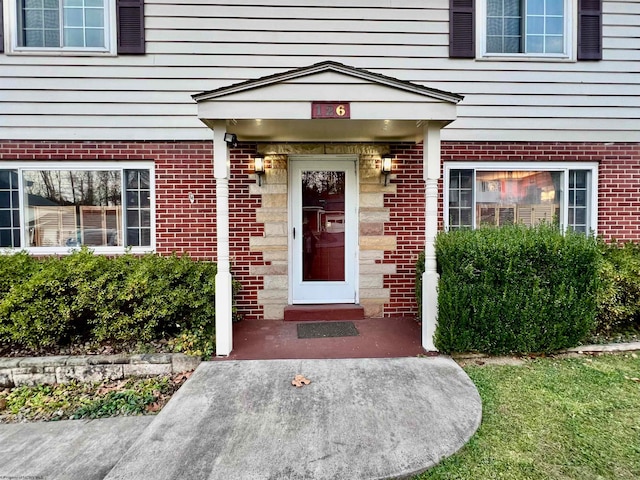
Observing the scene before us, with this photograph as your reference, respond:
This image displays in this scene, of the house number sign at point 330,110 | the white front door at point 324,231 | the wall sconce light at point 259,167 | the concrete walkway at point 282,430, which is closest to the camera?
the concrete walkway at point 282,430

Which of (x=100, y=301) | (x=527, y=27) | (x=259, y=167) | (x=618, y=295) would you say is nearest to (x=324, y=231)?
(x=259, y=167)

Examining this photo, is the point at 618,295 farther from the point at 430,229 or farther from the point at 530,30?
the point at 530,30

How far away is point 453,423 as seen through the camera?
259 cm

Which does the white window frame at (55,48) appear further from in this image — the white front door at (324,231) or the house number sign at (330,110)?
the house number sign at (330,110)

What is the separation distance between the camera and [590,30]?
16.5ft

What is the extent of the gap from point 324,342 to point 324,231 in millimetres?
1675

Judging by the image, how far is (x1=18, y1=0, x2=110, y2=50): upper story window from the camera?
4.76m

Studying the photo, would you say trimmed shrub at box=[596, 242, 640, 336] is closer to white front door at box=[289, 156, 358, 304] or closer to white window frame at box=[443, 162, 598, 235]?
white window frame at box=[443, 162, 598, 235]

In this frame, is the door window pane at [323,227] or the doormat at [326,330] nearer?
the doormat at [326,330]

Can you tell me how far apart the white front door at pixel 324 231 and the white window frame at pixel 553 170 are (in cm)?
129

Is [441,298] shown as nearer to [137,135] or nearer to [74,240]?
[137,135]

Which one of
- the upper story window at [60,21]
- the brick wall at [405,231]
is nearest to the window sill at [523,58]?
the brick wall at [405,231]

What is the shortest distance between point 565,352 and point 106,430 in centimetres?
448

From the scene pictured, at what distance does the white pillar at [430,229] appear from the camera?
3838mm
